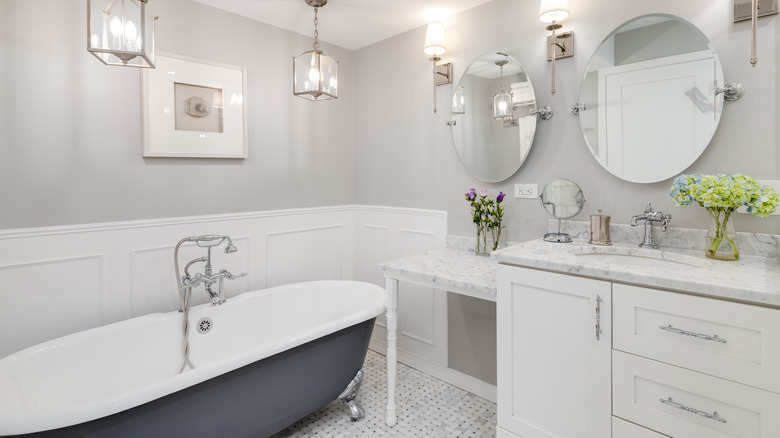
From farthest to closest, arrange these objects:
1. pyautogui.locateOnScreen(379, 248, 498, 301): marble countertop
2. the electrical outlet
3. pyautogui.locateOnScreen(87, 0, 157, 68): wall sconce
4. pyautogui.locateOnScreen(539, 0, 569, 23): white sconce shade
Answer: the electrical outlet < pyautogui.locateOnScreen(539, 0, 569, 23): white sconce shade < pyautogui.locateOnScreen(379, 248, 498, 301): marble countertop < pyautogui.locateOnScreen(87, 0, 157, 68): wall sconce

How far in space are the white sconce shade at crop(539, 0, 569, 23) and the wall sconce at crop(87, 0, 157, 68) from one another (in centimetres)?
178

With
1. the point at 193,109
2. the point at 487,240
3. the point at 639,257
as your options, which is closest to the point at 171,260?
the point at 193,109

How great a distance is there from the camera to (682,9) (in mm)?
1692

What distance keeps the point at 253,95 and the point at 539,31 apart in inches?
73.2

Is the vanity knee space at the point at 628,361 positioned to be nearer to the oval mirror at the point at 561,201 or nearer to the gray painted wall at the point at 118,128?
the oval mirror at the point at 561,201

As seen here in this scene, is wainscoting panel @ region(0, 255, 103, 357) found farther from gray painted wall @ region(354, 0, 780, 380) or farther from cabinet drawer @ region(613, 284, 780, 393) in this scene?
cabinet drawer @ region(613, 284, 780, 393)

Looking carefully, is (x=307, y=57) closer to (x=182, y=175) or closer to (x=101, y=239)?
(x=182, y=175)

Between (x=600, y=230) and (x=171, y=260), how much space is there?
93.8 inches

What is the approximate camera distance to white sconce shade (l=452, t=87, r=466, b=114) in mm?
2484

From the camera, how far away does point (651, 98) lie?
178 centimetres

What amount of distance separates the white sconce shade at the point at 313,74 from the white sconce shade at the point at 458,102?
2.72ft

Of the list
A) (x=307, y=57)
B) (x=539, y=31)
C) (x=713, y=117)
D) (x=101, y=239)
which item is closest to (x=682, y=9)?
(x=713, y=117)

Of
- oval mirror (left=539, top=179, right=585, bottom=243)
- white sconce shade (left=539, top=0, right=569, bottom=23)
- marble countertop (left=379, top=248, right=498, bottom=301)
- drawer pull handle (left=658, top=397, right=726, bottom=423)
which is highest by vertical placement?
white sconce shade (left=539, top=0, right=569, bottom=23)

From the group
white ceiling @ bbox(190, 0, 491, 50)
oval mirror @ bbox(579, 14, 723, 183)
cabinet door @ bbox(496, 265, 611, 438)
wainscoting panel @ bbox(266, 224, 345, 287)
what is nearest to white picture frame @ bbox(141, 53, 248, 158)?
white ceiling @ bbox(190, 0, 491, 50)
